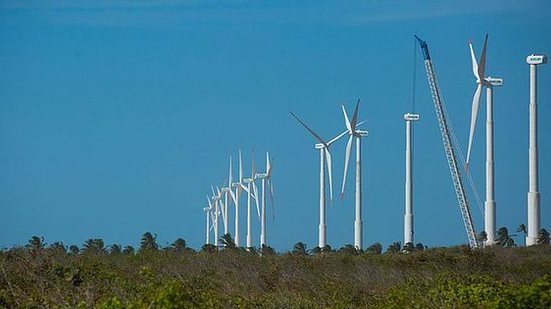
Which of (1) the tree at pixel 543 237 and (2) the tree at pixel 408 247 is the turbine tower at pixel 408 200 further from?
(1) the tree at pixel 543 237

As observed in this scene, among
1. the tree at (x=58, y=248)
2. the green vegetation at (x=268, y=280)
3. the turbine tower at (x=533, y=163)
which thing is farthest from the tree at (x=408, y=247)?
the tree at (x=58, y=248)

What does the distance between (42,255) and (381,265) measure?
19.4m

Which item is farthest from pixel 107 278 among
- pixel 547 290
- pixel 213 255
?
pixel 213 255

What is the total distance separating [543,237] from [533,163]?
35.6 feet

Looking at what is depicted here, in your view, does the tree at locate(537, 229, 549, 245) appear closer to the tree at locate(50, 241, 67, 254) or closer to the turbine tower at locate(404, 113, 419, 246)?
the turbine tower at locate(404, 113, 419, 246)

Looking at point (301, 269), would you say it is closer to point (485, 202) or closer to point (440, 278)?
point (440, 278)

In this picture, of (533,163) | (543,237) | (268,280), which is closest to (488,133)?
(533,163)

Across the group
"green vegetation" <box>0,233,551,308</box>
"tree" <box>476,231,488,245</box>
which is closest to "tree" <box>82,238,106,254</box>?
"green vegetation" <box>0,233,551,308</box>

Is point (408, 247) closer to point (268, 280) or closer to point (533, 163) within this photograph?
point (533, 163)

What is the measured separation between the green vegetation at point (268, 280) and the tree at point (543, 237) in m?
6.71

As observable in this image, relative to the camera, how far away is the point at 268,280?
145 feet

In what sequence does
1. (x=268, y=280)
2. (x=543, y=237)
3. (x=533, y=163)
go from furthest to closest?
(x=543, y=237) → (x=533, y=163) → (x=268, y=280)

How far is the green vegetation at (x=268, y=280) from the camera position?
25.8 m

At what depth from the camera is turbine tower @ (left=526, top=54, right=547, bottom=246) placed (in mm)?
72250
